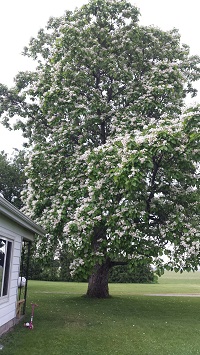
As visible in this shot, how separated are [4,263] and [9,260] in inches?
12.7

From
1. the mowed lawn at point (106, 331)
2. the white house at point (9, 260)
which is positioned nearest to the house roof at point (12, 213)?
the white house at point (9, 260)

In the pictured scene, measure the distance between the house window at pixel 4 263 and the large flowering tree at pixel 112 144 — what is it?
2.41 m

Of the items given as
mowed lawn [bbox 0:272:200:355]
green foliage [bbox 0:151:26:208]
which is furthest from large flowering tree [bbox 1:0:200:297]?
green foliage [bbox 0:151:26:208]

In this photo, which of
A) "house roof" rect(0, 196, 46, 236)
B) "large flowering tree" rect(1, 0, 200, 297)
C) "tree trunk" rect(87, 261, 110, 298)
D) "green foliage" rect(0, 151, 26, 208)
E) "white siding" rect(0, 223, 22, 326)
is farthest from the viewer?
"green foliage" rect(0, 151, 26, 208)

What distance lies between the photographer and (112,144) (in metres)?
11.9

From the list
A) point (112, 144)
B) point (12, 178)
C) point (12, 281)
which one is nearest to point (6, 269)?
point (12, 281)

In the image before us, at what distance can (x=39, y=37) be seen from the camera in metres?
18.6

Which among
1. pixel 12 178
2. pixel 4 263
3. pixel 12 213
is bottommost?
pixel 4 263

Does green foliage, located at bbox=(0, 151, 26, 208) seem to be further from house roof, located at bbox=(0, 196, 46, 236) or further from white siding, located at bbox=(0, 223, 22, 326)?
house roof, located at bbox=(0, 196, 46, 236)

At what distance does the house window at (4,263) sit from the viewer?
26.7 feet

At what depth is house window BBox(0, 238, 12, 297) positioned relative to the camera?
8.14m

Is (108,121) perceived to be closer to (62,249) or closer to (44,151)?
(44,151)

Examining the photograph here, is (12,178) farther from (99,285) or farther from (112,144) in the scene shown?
(112,144)

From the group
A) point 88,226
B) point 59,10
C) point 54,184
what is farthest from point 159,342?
point 59,10
